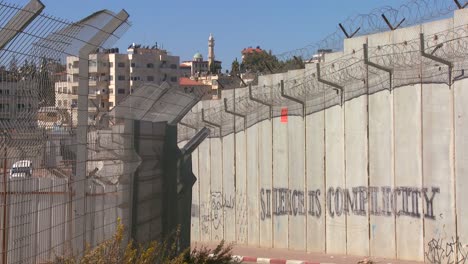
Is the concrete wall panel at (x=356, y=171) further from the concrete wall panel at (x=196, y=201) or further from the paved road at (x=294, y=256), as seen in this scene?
the concrete wall panel at (x=196, y=201)

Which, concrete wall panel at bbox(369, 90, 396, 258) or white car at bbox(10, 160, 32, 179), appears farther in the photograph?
concrete wall panel at bbox(369, 90, 396, 258)

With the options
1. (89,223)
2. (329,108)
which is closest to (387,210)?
(329,108)

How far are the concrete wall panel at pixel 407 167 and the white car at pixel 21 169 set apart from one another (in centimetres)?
901

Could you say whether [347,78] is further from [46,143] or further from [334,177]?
[46,143]

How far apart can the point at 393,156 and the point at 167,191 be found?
520 cm

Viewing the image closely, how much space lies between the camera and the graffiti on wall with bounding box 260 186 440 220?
13.1 meters

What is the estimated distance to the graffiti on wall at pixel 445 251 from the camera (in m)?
12.3

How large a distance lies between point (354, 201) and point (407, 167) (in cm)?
161

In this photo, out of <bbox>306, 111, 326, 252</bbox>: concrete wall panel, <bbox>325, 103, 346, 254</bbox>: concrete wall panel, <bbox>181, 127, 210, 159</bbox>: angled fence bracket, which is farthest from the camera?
<bbox>306, 111, 326, 252</bbox>: concrete wall panel

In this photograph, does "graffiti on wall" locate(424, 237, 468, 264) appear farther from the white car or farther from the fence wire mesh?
the white car

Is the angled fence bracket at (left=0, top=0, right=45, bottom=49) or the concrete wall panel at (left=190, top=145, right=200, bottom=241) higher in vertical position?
the angled fence bracket at (left=0, top=0, right=45, bottom=49)

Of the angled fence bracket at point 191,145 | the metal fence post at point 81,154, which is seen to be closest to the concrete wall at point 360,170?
the angled fence bracket at point 191,145

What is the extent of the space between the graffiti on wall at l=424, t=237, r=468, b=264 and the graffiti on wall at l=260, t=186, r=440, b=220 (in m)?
0.44

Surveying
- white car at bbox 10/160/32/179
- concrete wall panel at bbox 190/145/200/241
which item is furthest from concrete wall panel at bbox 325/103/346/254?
white car at bbox 10/160/32/179
